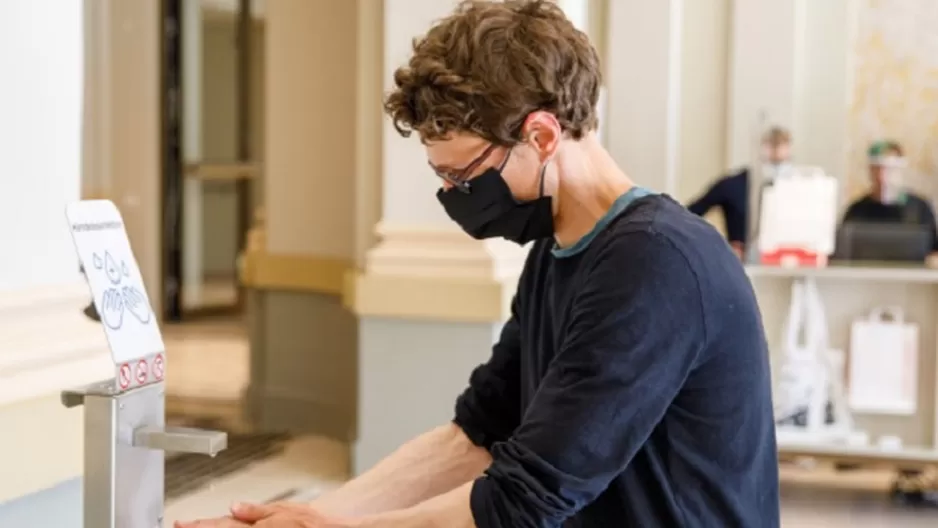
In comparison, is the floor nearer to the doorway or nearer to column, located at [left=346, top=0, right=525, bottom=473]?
column, located at [left=346, top=0, right=525, bottom=473]

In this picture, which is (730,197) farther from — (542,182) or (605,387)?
(605,387)

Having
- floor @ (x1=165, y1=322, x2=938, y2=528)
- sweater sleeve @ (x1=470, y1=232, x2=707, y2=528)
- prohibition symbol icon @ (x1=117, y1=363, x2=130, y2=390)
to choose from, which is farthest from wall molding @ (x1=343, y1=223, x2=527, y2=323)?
prohibition symbol icon @ (x1=117, y1=363, x2=130, y2=390)

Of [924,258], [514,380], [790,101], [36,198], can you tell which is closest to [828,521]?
[924,258]

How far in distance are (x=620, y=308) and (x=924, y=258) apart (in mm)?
3793

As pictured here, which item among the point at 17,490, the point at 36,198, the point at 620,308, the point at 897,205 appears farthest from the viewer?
the point at 897,205

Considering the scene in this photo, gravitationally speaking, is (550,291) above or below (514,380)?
above

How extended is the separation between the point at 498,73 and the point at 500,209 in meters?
0.21

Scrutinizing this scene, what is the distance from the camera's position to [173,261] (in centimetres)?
855

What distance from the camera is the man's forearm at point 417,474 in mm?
1679

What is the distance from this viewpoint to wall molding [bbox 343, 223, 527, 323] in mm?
3768

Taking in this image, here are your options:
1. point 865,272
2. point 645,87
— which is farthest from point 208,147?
point 865,272

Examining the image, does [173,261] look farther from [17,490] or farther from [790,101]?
[17,490]

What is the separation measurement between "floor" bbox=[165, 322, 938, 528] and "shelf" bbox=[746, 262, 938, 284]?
86cm

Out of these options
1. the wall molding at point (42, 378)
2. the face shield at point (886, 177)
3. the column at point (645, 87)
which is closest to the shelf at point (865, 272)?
the face shield at point (886, 177)
